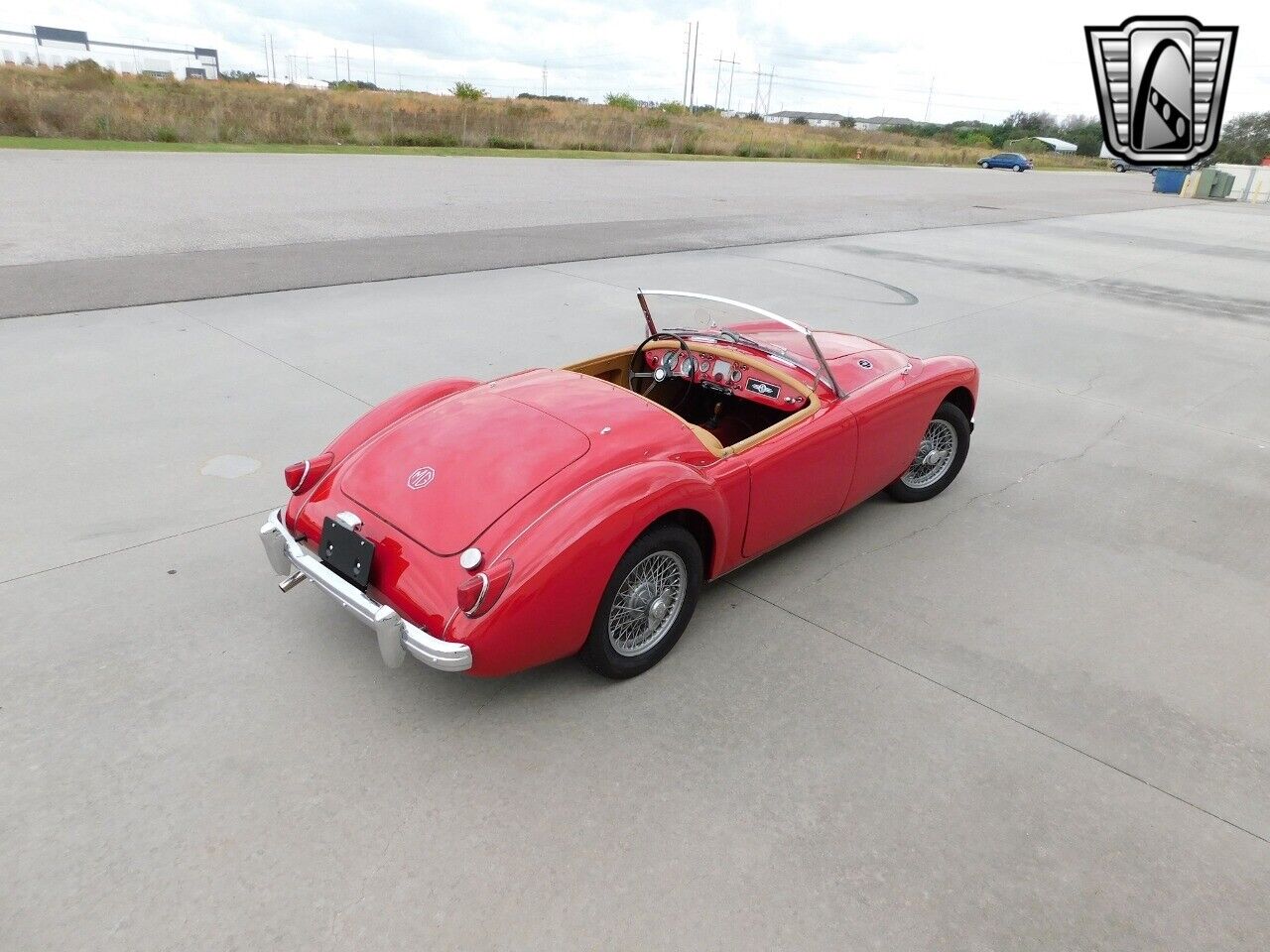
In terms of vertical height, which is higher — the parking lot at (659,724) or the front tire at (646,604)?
the front tire at (646,604)

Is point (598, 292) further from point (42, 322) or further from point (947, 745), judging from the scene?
point (947, 745)

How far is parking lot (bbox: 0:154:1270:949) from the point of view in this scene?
91.7 inches

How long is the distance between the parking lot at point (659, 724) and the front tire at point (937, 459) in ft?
0.51

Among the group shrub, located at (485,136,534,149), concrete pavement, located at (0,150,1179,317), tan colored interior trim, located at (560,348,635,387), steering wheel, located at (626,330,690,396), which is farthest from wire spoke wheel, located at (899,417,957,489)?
shrub, located at (485,136,534,149)

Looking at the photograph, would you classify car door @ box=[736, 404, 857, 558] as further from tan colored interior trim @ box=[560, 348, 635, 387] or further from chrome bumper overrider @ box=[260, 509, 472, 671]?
chrome bumper overrider @ box=[260, 509, 472, 671]

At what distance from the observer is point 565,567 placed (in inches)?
109

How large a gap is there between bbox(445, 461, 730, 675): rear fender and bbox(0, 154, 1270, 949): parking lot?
1.18 ft

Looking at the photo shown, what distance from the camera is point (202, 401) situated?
5582mm

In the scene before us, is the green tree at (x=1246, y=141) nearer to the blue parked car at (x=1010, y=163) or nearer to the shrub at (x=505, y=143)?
the blue parked car at (x=1010, y=163)

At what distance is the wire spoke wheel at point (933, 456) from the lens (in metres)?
4.79

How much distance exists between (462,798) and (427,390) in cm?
193

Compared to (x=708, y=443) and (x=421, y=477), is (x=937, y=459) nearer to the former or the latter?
(x=708, y=443)

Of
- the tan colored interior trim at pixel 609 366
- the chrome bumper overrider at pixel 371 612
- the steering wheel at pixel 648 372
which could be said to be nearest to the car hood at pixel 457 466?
the chrome bumper overrider at pixel 371 612

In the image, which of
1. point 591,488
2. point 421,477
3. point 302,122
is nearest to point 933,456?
point 591,488
